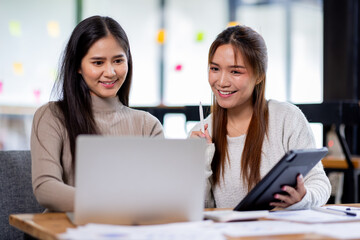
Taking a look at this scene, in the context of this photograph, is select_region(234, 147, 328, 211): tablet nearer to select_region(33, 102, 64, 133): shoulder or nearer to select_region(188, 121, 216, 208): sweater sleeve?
select_region(188, 121, 216, 208): sweater sleeve

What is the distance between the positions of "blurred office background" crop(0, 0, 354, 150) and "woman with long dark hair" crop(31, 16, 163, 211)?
306 centimetres

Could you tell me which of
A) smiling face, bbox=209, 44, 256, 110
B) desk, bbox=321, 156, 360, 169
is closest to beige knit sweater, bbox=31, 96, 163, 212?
smiling face, bbox=209, 44, 256, 110

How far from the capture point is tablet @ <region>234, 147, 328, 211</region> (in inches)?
54.5

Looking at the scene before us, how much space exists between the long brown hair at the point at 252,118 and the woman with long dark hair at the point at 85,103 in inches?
9.8

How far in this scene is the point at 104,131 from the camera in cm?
182

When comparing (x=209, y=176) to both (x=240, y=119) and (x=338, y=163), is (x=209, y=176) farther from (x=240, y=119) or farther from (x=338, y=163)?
(x=338, y=163)

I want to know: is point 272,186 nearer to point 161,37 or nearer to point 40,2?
point 40,2

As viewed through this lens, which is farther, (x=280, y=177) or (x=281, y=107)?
(x=281, y=107)

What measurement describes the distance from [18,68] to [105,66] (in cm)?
344

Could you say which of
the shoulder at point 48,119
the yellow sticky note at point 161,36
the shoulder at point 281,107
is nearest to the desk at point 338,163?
the shoulder at point 281,107

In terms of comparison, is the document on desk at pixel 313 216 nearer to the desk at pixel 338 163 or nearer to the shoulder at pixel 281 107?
the shoulder at pixel 281 107

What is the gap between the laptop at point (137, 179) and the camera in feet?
3.81

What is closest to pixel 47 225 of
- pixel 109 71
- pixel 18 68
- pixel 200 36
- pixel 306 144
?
pixel 109 71

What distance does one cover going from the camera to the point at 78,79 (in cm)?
183
